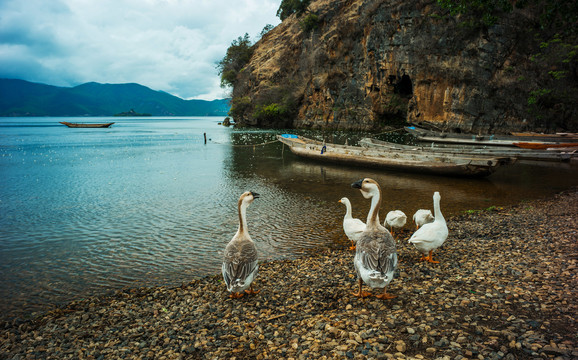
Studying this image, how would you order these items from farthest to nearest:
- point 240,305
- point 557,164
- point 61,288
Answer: point 557,164 → point 61,288 → point 240,305

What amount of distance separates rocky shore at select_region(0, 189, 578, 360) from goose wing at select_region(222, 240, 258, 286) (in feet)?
1.95

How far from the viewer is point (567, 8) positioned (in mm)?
10812

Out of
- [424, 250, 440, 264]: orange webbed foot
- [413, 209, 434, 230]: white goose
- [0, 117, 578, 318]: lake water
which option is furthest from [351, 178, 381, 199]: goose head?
[413, 209, 434, 230]: white goose

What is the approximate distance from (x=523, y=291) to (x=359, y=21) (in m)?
61.7

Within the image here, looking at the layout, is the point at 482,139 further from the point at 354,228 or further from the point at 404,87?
the point at 354,228

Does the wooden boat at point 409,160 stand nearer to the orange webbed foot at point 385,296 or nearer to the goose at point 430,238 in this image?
the goose at point 430,238

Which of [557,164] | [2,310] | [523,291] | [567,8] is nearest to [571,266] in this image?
[523,291]

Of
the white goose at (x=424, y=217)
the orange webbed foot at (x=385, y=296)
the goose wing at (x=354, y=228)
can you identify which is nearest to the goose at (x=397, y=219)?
the white goose at (x=424, y=217)

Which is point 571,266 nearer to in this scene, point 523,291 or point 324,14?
point 523,291

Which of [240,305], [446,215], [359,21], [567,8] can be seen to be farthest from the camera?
[359,21]

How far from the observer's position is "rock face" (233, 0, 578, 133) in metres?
39.2

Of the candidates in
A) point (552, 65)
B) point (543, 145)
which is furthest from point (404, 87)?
point (543, 145)

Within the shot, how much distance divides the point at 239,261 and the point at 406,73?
53710mm

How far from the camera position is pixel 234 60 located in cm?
9444
